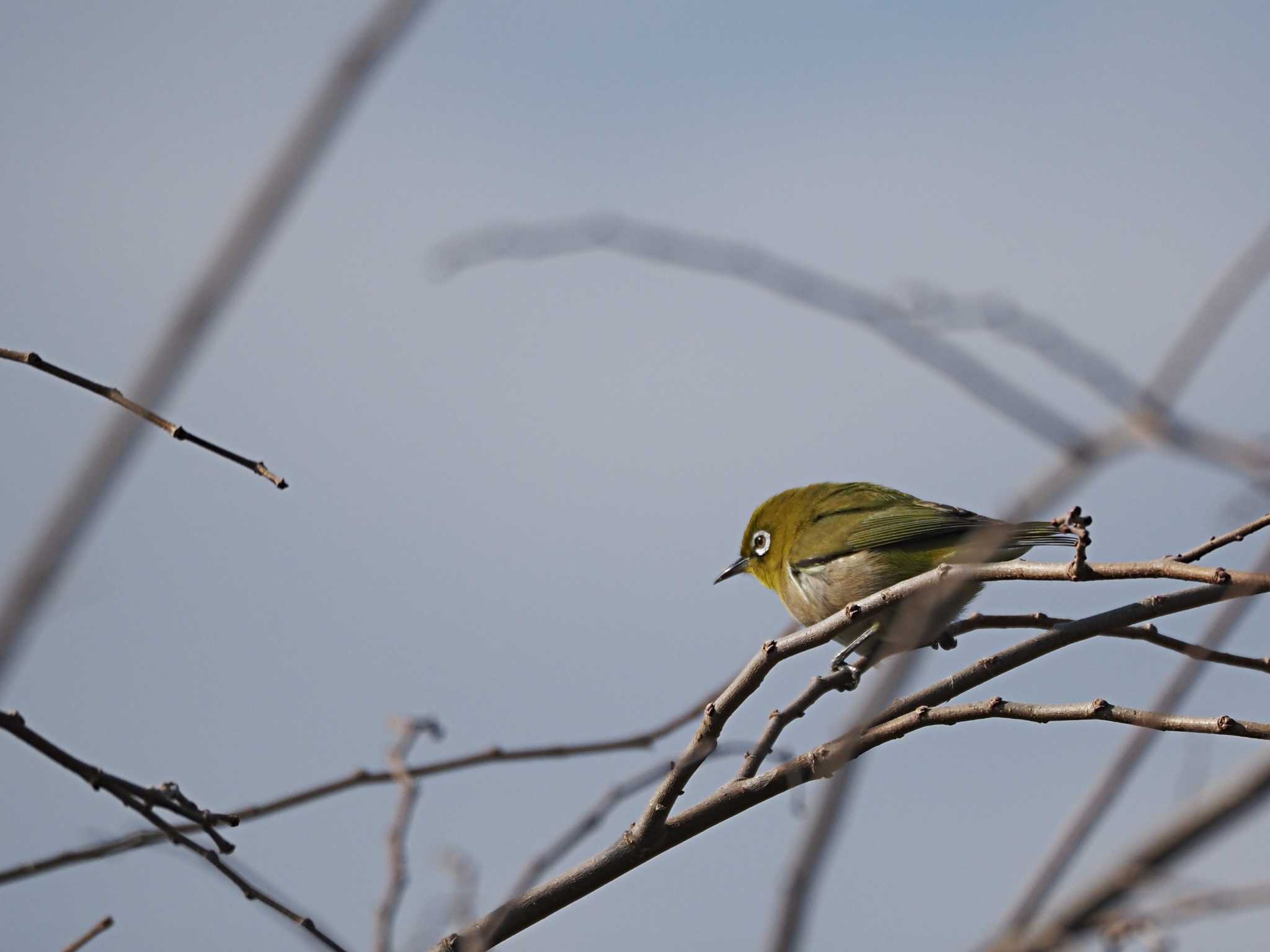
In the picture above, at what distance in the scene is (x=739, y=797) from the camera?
3.42 meters

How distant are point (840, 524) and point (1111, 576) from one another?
201 inches

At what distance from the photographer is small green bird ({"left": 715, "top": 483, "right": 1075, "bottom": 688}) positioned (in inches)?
287

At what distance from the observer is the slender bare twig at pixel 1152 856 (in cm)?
173

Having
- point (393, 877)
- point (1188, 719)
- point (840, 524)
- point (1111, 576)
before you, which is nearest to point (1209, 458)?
point (1111, 576)

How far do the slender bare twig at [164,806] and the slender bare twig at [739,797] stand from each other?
445mm

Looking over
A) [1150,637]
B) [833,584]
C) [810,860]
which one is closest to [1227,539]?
[1150,637]

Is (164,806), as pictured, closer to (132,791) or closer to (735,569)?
(132,791)

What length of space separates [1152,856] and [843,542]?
586 centimetres

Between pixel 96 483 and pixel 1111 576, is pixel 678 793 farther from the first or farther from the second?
pixel 96 483

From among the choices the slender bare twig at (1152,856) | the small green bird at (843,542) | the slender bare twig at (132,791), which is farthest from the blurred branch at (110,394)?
the small green bird at (843,542)

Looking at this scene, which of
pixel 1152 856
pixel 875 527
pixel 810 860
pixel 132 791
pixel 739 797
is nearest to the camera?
pixel 810 860

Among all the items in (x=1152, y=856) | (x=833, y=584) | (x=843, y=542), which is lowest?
(x=1152, y=856)

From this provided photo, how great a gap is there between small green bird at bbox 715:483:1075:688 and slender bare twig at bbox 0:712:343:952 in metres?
4.24

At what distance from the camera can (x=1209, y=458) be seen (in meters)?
1.94
